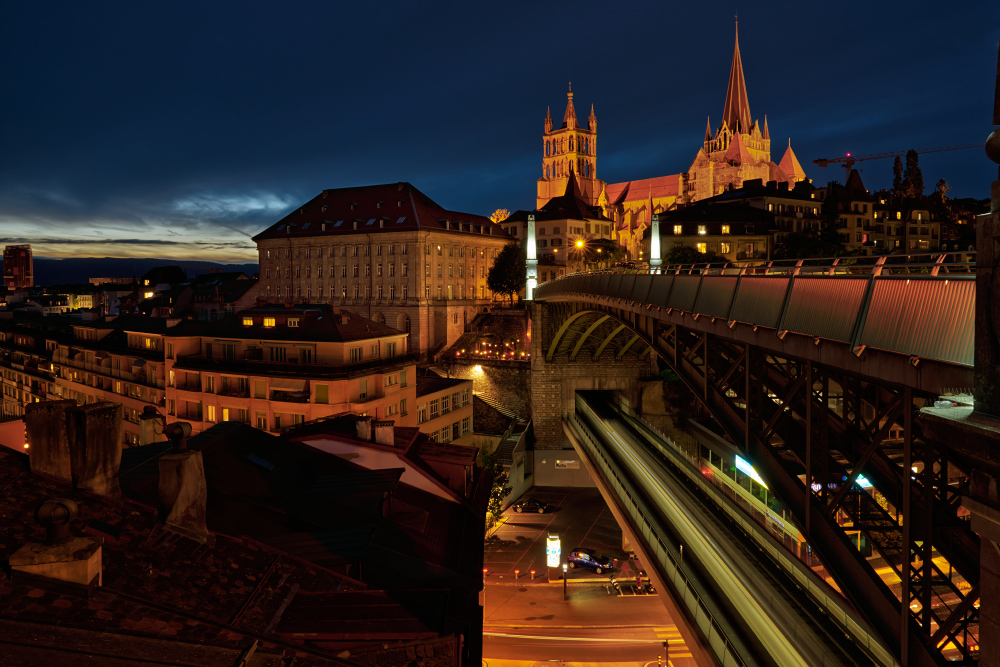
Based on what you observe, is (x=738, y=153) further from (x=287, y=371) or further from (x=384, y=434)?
(x=384, y=434)

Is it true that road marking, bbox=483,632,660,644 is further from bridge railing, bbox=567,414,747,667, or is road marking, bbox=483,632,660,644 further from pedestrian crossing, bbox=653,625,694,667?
bridge railing, bbox=567,414,747,667

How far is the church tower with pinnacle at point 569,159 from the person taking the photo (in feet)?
614

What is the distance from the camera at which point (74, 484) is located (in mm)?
11555

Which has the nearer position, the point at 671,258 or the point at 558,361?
the point at 558,361

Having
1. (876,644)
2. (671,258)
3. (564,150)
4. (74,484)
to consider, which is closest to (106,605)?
(74,484)

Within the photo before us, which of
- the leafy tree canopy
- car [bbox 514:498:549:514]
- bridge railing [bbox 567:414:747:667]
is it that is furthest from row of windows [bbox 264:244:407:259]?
bridge railing [bbox 567:414:747:667]

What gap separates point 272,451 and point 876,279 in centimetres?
1618

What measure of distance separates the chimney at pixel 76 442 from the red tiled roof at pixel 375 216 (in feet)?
274

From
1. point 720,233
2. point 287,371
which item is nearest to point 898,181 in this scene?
point 720,233

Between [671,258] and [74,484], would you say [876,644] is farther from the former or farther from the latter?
A: [671,258]

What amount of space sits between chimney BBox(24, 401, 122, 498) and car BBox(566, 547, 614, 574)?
1158 inches

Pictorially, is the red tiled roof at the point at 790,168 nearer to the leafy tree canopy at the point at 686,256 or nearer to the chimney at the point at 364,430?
the leafy tree canopy at the point at 686,256

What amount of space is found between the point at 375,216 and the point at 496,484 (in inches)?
2523

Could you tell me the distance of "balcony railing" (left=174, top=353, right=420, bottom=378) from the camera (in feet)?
140
